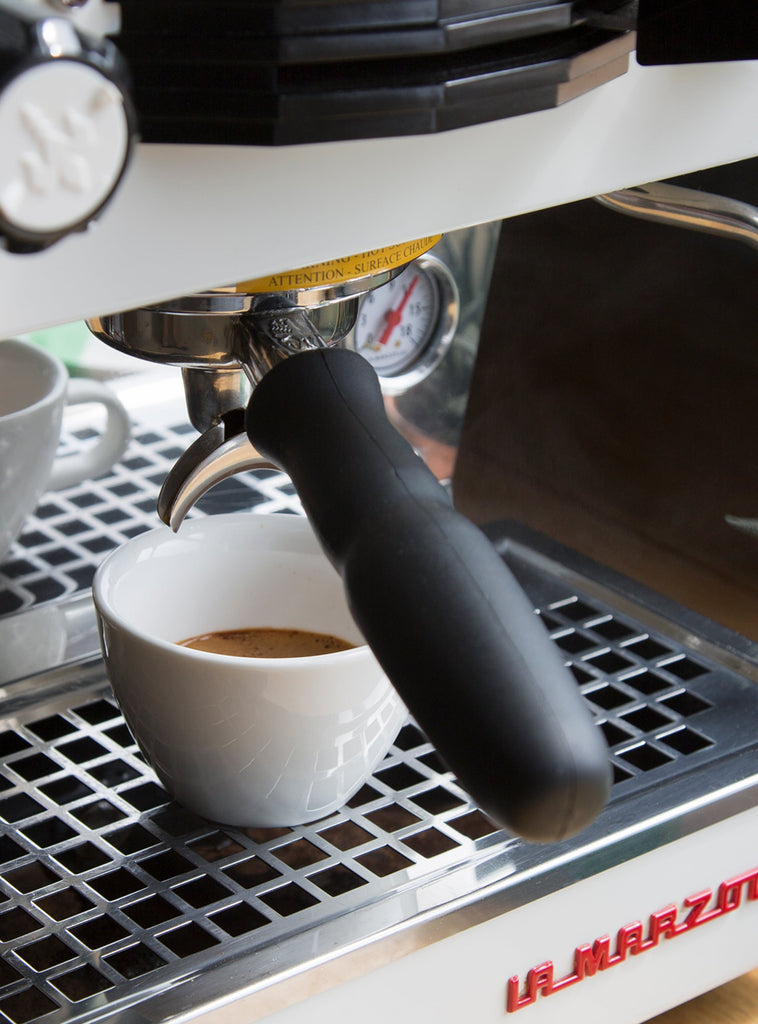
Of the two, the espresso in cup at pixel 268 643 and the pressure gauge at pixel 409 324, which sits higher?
the pressure gauge at pixel 409 324

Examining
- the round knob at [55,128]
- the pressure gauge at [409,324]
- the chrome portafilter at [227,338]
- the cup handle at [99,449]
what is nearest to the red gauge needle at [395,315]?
the pressure gauge at [409,324]

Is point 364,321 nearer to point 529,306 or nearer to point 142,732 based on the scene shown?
point 529,306

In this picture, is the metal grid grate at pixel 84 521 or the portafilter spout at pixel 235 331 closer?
the portafilter spout at pixel 235 331

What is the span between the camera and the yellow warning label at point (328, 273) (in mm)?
270

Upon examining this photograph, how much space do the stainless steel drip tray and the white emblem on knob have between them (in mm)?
196

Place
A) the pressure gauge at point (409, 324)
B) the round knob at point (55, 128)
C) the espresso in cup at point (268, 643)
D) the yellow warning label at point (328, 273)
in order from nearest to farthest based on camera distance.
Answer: the round knob at point (55, 128)
the yellow warning label at point (328, 273)
the espresso in cup at point (268, 643)
the pressure gauge at point (409, 324)

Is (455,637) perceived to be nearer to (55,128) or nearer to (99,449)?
(55,128)

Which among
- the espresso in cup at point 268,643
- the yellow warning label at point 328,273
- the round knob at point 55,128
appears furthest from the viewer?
the espresso in cup at point 268,643

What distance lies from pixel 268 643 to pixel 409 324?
17 centimetres

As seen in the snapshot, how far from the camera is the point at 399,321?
1.73 ft

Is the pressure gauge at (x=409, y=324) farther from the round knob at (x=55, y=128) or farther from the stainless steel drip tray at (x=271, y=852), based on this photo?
the round knob at (x=55, y=128)

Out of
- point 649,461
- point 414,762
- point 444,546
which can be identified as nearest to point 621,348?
point 649,461

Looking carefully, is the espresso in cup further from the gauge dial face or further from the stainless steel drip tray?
the gauge dial face

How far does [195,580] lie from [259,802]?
0.08 metres
